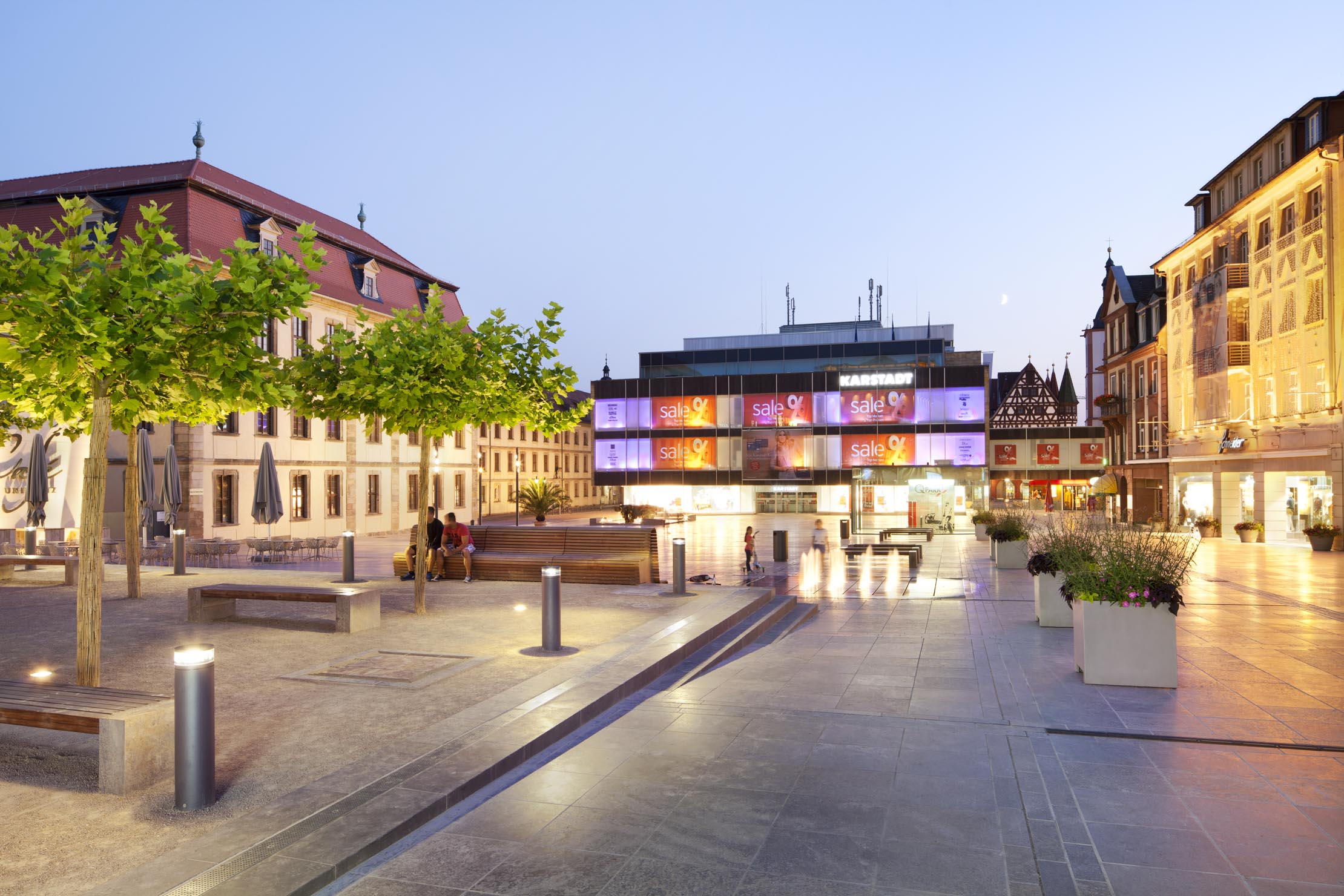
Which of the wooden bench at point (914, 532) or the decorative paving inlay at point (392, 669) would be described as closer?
the decorative paving inlay at point (392, 669)

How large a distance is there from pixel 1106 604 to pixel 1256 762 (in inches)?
99.3

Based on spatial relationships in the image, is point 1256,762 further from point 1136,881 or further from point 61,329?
point 61,329

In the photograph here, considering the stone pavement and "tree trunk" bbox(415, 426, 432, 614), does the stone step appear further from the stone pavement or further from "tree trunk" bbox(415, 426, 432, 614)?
"tree trunk" bbox(415, 426, 432, 614)

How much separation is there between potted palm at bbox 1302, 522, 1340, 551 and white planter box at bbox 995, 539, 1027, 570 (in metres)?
11.8

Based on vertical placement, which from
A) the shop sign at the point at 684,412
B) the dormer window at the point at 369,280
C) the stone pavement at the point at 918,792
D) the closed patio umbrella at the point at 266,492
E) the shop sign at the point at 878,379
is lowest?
the stone pavement at the point at 918,792

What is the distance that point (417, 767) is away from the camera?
6.15m

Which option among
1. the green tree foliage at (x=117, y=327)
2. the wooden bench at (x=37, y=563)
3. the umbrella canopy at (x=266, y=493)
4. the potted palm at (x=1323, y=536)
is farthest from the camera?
the potted palm at (x=1323, y=536)

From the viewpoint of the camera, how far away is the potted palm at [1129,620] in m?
8.74

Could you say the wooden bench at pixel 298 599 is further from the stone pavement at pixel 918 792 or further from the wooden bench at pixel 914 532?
the wooden bench at pixel 914 532

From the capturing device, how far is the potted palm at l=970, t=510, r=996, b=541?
97.7ft

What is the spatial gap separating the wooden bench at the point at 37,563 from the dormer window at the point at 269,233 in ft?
56.9

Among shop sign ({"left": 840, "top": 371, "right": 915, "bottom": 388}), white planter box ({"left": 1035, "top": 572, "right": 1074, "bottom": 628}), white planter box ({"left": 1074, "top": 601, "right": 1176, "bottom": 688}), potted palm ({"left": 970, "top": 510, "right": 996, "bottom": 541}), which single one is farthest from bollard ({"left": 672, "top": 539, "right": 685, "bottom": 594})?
shop sign ({"left": 840, "top": 371, "right": 915, "bottom": 388})

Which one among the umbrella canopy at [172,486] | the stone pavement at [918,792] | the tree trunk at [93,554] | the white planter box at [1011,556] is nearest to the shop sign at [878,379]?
the white planter box at [1011,556]

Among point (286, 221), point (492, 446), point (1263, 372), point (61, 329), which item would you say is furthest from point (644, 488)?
point (61, 329)
